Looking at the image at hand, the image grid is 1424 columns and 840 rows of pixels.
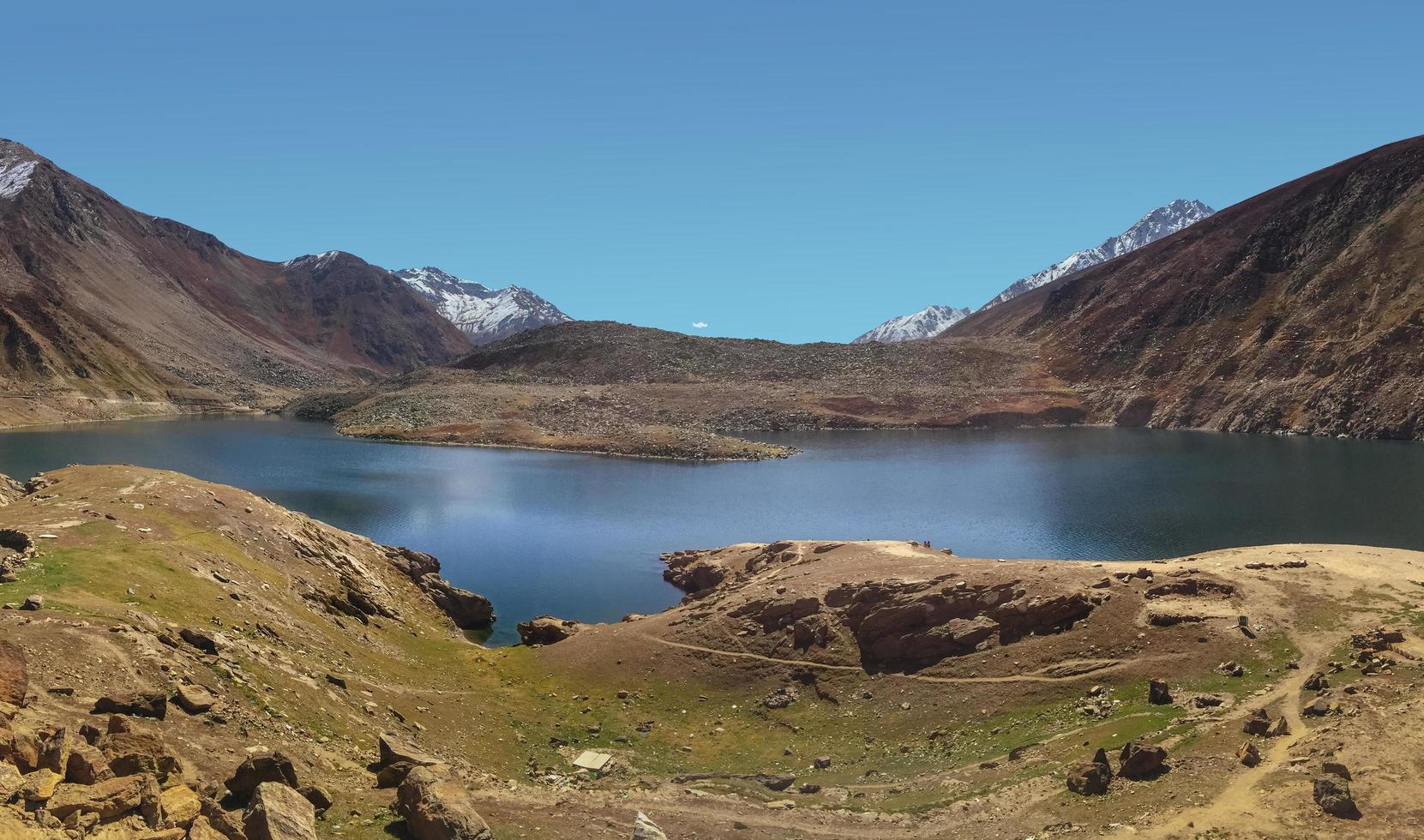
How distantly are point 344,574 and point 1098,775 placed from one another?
31.7m

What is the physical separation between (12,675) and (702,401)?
15609 cm

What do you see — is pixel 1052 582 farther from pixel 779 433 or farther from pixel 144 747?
pixel 779 433

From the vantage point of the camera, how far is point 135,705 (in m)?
19.1

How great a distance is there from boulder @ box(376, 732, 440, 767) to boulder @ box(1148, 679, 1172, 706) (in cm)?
1971

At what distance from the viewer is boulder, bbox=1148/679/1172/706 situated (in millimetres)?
27781

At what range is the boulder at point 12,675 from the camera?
16.8 metres

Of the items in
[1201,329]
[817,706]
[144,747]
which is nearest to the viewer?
[144,747]

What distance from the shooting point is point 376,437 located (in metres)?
152

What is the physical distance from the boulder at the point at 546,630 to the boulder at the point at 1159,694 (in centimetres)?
2439

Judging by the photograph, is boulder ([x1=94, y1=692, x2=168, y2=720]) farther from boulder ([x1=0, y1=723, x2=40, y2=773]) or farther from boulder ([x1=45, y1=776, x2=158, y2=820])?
boulder ([x1=45, y1=776, x2=158, y2=820])

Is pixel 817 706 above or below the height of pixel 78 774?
below

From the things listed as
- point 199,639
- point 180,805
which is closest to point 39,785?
point 180,805

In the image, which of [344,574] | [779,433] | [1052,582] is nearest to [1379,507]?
[1052,582]

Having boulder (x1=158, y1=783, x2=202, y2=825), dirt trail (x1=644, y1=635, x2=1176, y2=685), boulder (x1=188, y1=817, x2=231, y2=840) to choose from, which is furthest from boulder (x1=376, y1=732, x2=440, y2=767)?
dirt trail (x1=644, y1=635, x2=1176, y2=685)
